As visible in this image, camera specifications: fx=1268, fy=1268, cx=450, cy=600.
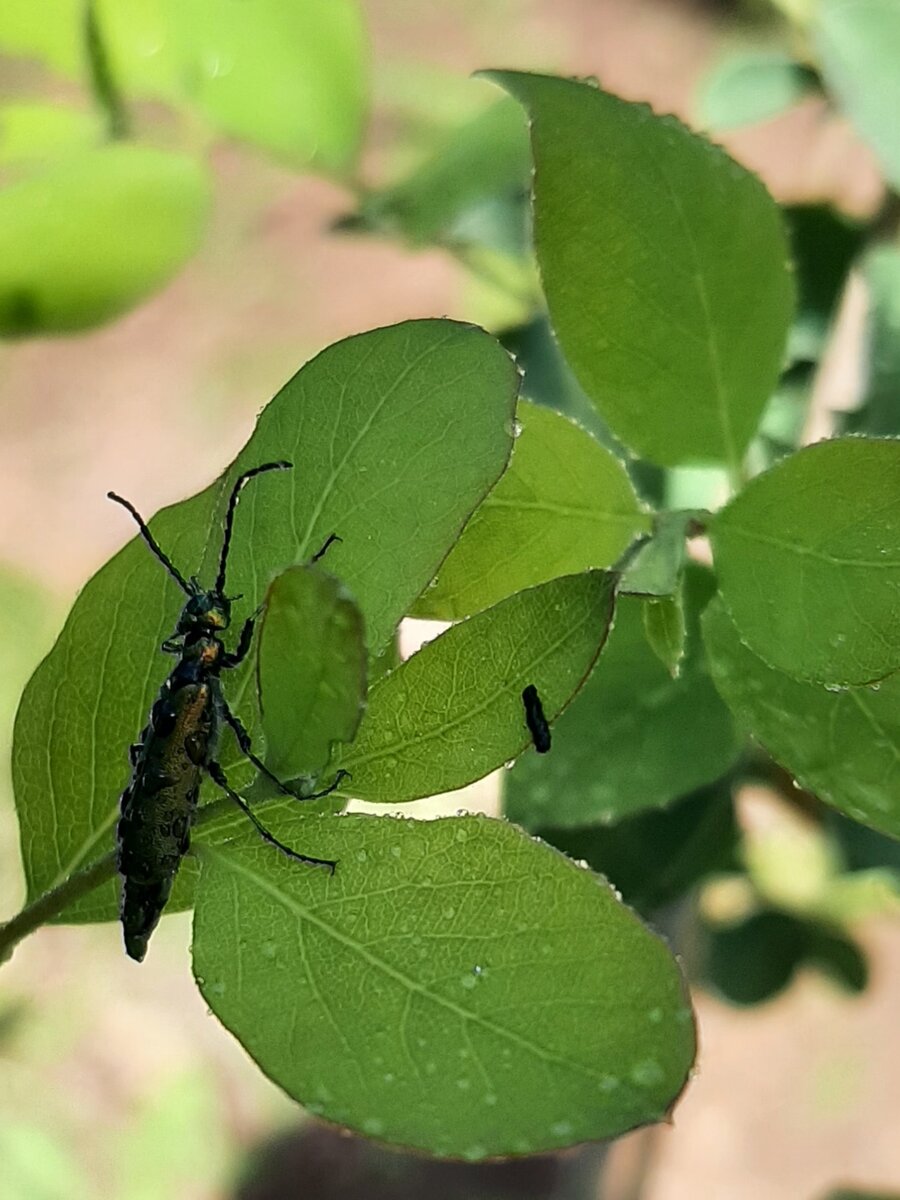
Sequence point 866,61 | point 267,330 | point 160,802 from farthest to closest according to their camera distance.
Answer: point 267,330, point 866,61, point 160,802

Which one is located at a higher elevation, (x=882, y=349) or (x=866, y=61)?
(x=866, y=61)

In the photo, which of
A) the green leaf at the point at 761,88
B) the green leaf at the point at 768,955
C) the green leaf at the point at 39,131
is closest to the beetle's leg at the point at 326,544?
the green leaf at the point at 39,131

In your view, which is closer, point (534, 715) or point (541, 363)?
point (534, 715)

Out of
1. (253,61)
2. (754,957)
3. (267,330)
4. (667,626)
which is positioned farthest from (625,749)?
(267,330)

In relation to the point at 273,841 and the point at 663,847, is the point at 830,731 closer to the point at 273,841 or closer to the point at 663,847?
the point at 273,841

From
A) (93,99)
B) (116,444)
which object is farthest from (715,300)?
(116,444)

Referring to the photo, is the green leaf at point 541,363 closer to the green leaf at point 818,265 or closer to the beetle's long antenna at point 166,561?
the green leaf at point 818,265

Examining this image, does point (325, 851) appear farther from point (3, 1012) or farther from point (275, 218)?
point (275, 218)
